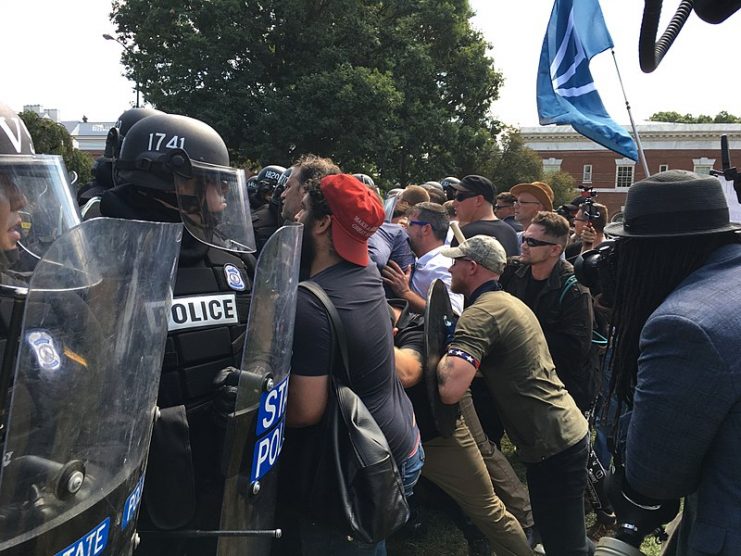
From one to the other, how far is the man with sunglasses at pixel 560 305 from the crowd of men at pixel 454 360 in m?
0.74

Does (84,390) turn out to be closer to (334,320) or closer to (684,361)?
(334,320)

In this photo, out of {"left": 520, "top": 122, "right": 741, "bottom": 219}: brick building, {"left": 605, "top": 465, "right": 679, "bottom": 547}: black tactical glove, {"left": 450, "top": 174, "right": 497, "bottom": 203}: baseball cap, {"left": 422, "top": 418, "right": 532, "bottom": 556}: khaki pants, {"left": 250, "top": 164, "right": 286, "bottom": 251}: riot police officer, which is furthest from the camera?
{"left": 520, "top": 122, "right": 741, "bottom": 219}: brick building

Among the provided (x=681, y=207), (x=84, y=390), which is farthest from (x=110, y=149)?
(x=681, y=207)

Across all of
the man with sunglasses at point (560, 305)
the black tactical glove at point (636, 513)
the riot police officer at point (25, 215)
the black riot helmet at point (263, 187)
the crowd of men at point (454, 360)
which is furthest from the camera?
the black riot helmet at point (263, 187)

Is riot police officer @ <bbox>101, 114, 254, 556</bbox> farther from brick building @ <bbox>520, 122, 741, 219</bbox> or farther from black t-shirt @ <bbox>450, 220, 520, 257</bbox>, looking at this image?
brick building @ <bbox>520, 122, 741, 219</bbox>

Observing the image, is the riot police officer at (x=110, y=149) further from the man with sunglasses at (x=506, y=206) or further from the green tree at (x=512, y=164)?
the green tree at (x=512, y=164)

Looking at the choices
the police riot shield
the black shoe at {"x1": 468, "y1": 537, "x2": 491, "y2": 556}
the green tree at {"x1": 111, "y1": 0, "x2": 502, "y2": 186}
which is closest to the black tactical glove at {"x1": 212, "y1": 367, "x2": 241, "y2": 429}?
the police riot shield

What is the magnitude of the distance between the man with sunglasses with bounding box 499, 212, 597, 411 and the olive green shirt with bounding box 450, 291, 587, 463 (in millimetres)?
974

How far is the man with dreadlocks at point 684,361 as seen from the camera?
137 cm

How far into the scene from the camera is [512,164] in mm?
32594

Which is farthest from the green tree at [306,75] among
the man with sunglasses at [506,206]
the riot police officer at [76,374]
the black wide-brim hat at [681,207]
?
the riot police officer at [76,374]

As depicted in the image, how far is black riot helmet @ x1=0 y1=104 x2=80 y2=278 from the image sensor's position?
1.35m

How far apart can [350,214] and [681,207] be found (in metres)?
1.08

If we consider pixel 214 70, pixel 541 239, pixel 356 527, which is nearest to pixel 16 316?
pixel 356 527
